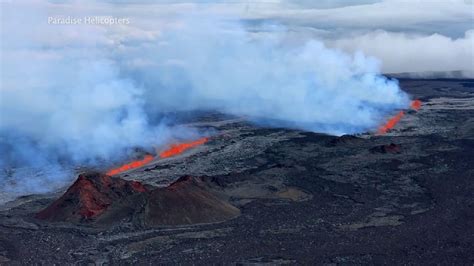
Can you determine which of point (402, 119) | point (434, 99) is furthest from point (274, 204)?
point (434, 99)

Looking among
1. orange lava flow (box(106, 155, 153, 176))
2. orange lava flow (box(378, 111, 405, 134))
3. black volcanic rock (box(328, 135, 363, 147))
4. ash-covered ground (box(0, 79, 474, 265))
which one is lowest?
orange lava flow (box(106, 155, 153, 176))

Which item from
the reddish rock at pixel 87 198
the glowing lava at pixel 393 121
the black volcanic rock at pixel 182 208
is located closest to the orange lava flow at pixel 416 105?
the glowing lava at pixel 393 121

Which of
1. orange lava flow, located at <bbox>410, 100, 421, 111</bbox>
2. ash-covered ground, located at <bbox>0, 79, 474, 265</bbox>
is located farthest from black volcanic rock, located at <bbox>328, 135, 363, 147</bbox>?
orange lava flow, located at <bbox>410, 100, 421, 111</bbox>

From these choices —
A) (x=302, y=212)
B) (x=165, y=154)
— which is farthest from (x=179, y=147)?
(x=302, y=212)

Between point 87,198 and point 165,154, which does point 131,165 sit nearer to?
point 165,154

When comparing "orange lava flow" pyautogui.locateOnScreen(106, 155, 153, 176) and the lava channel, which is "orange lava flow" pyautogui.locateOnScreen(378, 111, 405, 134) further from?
"orange lava flow" pyautogui.locateOnScreen(106, 155, 153, 176)

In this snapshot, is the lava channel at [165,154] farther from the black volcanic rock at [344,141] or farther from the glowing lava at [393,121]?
the glowing lava at [393,121]

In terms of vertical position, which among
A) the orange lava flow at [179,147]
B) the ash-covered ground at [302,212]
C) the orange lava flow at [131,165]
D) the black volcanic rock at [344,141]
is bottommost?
the orange lava flow at [131,165]
